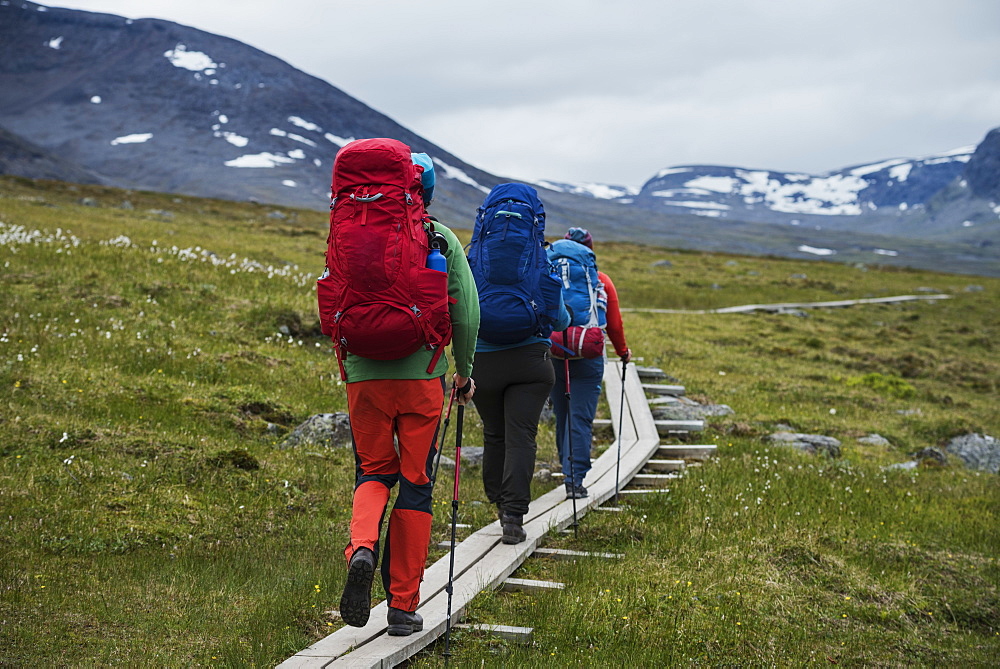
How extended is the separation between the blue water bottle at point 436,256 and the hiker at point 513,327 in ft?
6.40

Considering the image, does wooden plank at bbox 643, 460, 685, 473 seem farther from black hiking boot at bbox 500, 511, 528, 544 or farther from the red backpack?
the red backpack

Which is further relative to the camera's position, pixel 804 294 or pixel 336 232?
pixel 804 294

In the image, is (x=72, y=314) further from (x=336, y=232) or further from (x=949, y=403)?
(x=949, y=403)

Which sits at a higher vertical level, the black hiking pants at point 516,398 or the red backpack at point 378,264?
the red backpack at point 378,264

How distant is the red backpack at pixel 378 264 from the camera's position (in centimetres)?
502

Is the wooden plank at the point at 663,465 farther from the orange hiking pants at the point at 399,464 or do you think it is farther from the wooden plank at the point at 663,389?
the orange hiking pants at the point at 399,464

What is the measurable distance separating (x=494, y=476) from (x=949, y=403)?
1811 centimetres

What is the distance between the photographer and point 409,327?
5.07 meters

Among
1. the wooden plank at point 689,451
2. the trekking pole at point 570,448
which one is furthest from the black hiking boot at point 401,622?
the wooden plank at point 689,451

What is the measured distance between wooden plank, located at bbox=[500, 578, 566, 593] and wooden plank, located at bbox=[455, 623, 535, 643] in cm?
90

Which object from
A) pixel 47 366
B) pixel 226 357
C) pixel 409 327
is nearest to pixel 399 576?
pixel 409 327

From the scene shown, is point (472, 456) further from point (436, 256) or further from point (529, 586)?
point (436, 256)

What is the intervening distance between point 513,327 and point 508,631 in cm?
259

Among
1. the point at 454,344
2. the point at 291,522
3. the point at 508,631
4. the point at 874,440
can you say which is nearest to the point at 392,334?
the point at 454,344
